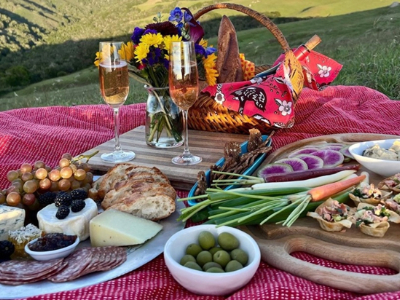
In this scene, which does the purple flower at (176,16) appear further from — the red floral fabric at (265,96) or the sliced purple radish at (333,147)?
the sliced purple radish at (333,147)

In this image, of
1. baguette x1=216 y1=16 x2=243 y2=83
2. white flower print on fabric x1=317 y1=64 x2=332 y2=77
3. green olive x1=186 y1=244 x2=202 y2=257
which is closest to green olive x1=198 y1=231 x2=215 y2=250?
green olive x1=186 y1=244 x2=202 y2=257

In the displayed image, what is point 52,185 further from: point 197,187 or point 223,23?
point 223,23

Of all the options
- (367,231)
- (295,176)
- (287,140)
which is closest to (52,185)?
(295,176)

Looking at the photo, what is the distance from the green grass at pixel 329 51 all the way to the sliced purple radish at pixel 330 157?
403 centimetres

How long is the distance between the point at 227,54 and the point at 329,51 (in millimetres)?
7854

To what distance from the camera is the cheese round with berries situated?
141 centimetres

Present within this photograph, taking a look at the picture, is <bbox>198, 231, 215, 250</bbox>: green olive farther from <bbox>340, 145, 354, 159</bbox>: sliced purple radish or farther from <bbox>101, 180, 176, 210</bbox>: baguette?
<bbox>340, 145, 354, 159</bbox>: sliced purple radish

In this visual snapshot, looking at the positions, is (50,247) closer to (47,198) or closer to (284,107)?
(47,198)

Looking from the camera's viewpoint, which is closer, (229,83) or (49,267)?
(49,267)

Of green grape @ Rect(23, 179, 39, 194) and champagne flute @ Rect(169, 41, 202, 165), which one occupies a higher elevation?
champagne flute @ Rect(169, 41, 202, 165)

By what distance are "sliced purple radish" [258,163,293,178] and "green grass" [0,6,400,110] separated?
4285mm

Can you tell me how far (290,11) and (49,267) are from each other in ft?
50.6

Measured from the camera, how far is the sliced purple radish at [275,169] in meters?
1.85

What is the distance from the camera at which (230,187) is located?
1.70 m
